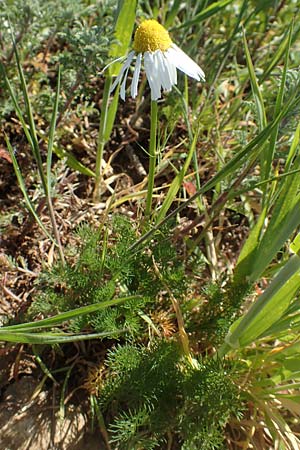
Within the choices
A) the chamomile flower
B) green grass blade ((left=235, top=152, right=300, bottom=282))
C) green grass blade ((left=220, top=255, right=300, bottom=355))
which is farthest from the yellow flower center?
green grass blade ((left=220, top=255, right=300, bottom=355))

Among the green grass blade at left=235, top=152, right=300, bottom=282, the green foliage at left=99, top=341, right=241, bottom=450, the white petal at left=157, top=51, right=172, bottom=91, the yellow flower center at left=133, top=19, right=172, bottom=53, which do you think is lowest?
the green foliage at left=99, top=341, right=241, bottom=450

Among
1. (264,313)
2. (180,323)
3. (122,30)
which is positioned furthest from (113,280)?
(122,30)

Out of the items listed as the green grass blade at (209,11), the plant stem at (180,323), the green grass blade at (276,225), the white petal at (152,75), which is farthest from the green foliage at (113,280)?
the green grass blade at (209,11)

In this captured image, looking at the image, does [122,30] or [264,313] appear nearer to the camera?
[264,313]

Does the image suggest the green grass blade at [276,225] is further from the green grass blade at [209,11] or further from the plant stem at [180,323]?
the green grass blade at [209,11]

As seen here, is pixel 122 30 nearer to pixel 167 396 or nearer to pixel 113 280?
pixel 113 280

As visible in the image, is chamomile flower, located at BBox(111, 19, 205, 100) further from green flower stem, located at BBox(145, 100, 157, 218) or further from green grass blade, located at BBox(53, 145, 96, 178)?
green grass blade, located at BBox(53, 145, 96, 178)
